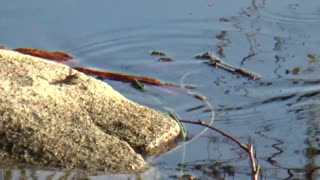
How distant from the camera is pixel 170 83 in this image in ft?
12.2

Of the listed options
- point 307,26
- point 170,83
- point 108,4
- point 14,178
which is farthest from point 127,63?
point 14,178

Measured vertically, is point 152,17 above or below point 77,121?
above

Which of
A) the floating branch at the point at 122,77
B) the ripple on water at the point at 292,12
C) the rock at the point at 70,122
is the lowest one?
the rock at the point at 70,122

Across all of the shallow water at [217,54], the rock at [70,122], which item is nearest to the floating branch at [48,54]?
the shallow water at [217,54]

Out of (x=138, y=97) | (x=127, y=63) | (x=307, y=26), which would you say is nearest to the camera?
(x=138, y=97)

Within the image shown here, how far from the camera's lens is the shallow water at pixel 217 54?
303 centimetres

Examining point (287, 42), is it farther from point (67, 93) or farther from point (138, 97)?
point (67, 93)

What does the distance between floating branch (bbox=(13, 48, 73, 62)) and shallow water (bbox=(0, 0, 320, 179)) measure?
0.07 meters

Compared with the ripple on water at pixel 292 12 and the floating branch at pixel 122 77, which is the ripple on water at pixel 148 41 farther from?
the ripple on water at pixel 292 12

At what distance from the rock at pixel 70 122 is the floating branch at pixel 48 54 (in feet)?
1.65

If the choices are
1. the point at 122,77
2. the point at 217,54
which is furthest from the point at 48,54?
the point at 217,54

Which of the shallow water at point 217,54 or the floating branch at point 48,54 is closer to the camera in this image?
the shallow water at point 217,54

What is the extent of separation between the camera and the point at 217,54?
403cm

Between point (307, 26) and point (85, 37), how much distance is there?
1.11 metres
